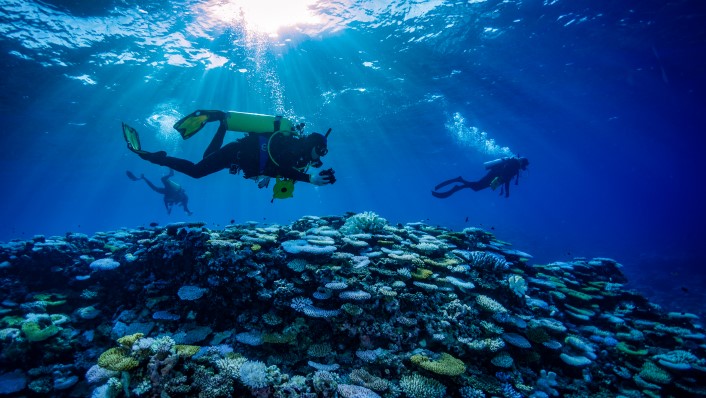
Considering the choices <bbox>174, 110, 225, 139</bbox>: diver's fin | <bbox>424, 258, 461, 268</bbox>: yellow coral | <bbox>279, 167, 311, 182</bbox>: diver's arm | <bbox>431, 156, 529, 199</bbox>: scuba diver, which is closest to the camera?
<bbox>279, 167, 311, 182</bbox>: diver's arm

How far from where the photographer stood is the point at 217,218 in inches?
7470

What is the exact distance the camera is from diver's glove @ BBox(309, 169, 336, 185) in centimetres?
645

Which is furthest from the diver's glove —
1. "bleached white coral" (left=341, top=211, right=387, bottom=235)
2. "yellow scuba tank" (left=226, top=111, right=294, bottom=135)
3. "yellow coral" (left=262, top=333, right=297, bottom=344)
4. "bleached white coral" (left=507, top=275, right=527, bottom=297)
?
"bleached white coral" (left=507, top=275, right=527, bottom=297)

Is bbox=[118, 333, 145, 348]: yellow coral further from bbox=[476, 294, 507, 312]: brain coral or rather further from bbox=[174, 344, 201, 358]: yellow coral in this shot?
bbox=[476, 294, 507, 312]: brain coral

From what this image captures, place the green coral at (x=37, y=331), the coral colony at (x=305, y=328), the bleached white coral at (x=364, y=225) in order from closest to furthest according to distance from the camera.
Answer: the coral colony at (x=305, y=328)
the green coral at (x=37, y=331)
the bleached white coral at (x=364, y=225)

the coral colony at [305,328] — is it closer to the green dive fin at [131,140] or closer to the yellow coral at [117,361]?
the yellow coral at [117,361]

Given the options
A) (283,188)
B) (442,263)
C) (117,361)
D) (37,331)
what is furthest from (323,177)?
(37,331)

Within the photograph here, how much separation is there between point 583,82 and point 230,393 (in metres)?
35.0

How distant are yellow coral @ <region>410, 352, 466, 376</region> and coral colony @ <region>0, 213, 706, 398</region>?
3 cm

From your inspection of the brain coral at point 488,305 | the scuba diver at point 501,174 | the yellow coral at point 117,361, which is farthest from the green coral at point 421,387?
the scuba diver at point 501,174

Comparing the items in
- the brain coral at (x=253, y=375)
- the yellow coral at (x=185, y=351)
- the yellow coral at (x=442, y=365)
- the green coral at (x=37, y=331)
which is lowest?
the green coral at (x=37, y=331)

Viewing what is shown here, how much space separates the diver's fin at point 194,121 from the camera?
754 centimetres

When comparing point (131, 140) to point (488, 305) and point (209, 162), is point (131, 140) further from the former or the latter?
point (488, 305)

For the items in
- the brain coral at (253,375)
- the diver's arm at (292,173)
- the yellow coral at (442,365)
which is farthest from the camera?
the diver's arm at (292,173)
